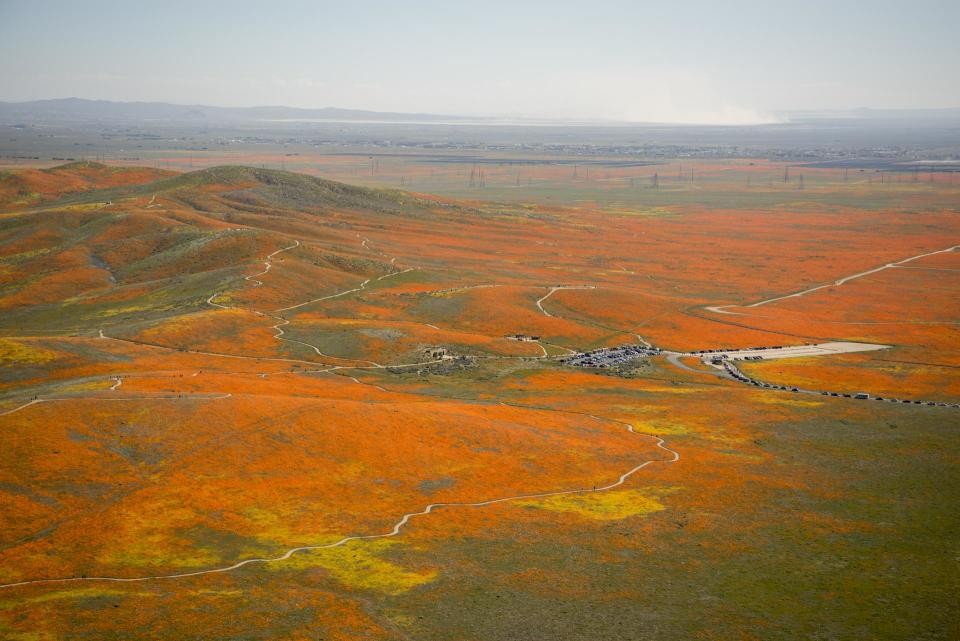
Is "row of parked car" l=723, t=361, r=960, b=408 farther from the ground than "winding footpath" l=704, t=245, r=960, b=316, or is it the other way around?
"winding footpath" l=704, t=245, r=960, b=316

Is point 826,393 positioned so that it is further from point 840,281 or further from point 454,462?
point 840,281

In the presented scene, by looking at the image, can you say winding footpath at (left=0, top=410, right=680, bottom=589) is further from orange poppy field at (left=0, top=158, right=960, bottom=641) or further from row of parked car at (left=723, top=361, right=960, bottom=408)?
row of parked car at (left=723, top=361, right=960, bottom=408)

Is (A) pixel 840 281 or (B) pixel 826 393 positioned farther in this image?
(A) pixel 840 281

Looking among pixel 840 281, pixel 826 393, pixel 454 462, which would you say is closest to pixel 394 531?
pixel 454 462

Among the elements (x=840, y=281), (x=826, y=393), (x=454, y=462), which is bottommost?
(x=826, y=393)

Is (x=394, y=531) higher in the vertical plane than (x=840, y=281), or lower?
lower

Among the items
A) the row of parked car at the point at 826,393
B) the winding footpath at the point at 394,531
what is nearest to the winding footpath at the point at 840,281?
the row of parked car at the point at 826,393

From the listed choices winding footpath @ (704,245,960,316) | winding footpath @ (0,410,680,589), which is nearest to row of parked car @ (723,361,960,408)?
winding footpath @ (0,410,680,589)

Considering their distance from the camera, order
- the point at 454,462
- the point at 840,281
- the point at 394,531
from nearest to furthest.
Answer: the point at 394,531
the point at 454,462
the point at 840,281

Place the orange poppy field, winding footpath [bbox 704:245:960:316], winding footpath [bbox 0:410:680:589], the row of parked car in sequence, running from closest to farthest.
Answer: the orange poppy field, winding footpath [bbox 0:410:680:589], the row of parked car, winding footpath [bbox 704:245:960:316]
